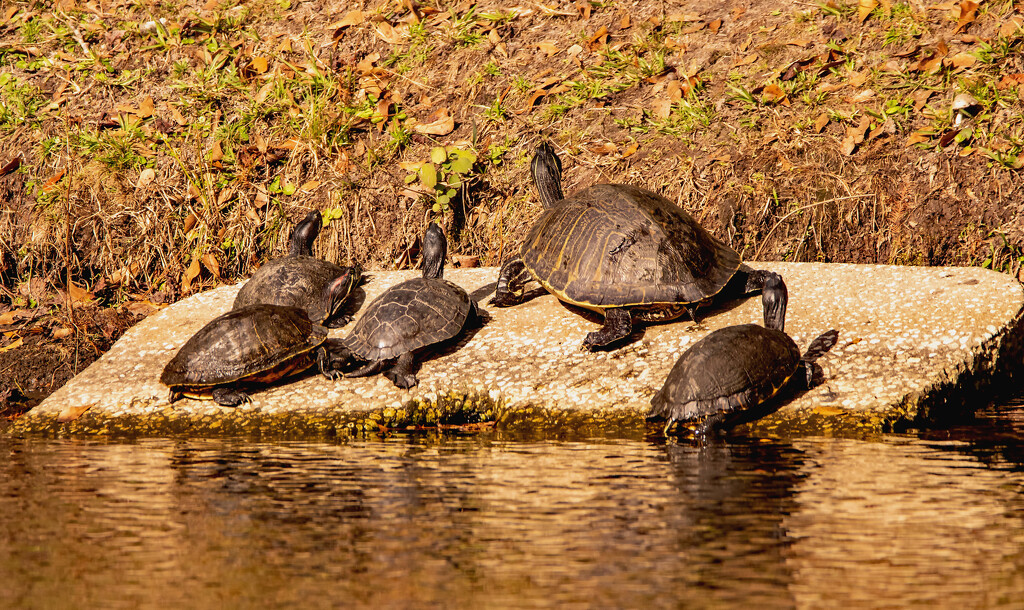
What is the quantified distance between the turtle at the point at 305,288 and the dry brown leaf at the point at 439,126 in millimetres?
2417

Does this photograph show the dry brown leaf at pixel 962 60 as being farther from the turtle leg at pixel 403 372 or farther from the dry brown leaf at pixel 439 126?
the turtle leg at pixel 403 372

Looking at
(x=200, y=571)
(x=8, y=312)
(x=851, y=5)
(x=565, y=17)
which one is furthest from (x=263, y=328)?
(x=851, y=5)

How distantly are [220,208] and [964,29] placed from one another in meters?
7.23

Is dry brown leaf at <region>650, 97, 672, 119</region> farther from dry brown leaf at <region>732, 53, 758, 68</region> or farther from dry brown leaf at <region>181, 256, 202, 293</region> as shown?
dry brown leaf at <region>181, 256, 202, 293</region>

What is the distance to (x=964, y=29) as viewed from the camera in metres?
8.45

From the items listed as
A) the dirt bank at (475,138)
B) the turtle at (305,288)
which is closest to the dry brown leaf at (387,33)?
the dirt bank at (475,138)

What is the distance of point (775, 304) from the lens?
577 centimetres

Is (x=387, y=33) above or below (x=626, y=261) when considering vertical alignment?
above

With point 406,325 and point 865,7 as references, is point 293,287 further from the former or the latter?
point 865,7

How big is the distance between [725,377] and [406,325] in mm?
2128

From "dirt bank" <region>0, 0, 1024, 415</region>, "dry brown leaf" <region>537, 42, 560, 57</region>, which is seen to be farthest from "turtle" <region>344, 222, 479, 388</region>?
"dry brown leaf" <region>537, 42, 560, 57</region>

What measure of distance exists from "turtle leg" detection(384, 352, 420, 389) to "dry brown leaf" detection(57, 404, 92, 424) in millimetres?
2114

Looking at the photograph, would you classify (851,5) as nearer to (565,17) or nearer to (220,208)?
(565,17)

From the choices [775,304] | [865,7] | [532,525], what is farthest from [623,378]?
[865,7]
